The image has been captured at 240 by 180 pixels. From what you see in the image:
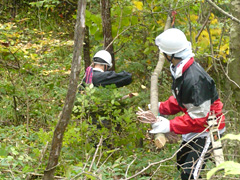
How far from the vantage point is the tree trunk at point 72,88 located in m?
2.42

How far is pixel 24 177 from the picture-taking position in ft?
9.94

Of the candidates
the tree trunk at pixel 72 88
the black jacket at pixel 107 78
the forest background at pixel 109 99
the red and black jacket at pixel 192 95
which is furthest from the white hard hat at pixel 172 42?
the black jacket at pixel 107 78

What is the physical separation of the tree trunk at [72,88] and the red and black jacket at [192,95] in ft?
4.16

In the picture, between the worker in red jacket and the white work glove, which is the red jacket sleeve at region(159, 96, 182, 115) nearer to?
the worker in red jacket

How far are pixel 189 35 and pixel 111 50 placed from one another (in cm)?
130

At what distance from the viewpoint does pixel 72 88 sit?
249 cm

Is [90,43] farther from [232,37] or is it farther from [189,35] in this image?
[232,37]

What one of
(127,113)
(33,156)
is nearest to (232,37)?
(127,113)

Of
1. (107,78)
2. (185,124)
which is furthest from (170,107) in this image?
(107,78)

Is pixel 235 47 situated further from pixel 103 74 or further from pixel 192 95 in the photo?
pixel 103 74

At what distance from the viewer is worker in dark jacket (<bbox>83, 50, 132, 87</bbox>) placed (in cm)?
484

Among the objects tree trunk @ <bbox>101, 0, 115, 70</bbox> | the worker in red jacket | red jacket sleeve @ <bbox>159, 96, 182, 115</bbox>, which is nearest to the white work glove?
the worker in red jacket

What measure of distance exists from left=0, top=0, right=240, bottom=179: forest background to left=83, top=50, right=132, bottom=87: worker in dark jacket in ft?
0.97

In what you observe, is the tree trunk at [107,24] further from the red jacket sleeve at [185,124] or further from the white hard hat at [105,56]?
the red jacket sleeve at [185,124]
